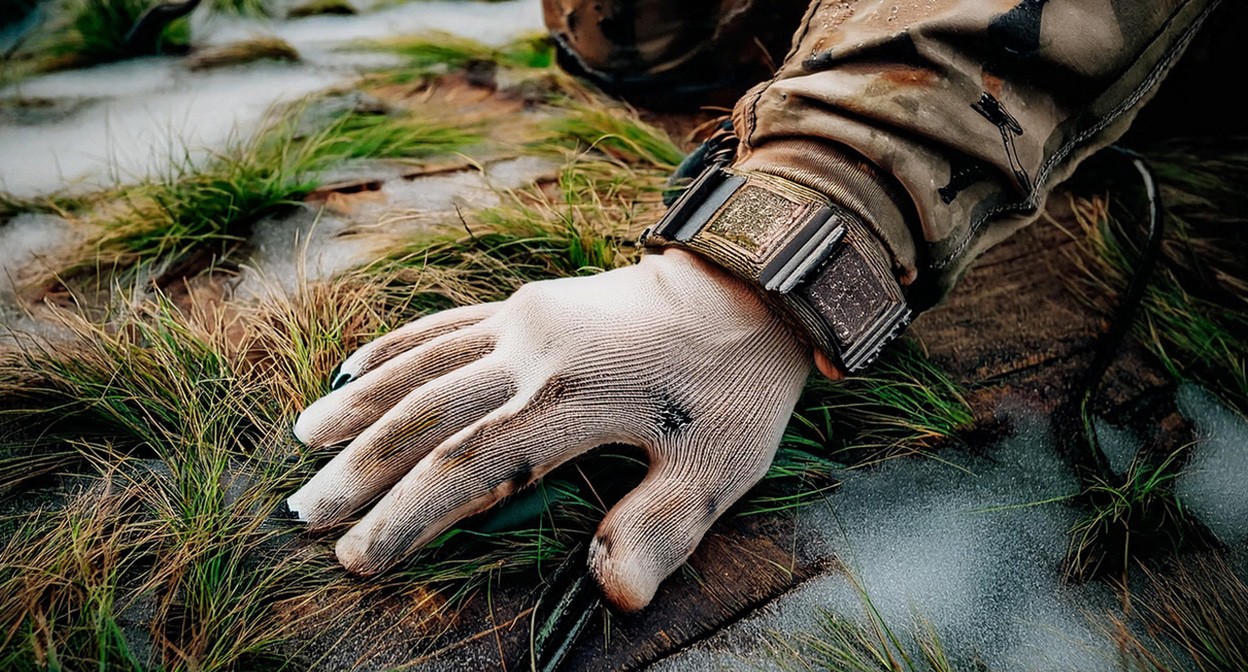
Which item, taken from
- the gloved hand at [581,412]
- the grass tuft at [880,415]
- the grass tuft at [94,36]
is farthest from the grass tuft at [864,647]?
the grass tuft at [94,36]

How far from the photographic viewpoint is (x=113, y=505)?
3.74 feet

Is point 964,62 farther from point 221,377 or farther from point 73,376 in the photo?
point 73,376

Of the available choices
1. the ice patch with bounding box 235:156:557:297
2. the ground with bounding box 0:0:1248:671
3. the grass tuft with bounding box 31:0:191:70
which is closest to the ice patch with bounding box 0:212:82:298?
the ground with bounding box 0:0:1248:671

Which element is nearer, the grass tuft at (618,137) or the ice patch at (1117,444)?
the ice patch at (1117,444)

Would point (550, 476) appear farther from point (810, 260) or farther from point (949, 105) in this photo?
point (949, 105)

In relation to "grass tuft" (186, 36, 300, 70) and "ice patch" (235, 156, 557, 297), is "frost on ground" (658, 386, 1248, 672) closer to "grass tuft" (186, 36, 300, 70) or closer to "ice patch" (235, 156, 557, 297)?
"ice patch" (235, 156, 557, 297)

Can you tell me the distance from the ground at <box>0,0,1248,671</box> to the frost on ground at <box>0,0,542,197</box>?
1cm

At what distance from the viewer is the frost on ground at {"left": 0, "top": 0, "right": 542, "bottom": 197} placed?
183 centimetres

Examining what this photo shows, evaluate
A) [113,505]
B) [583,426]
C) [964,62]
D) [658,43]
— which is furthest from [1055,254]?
[113,505]

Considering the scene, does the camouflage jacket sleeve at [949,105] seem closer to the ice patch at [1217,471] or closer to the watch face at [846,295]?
the watch face at [846,295]

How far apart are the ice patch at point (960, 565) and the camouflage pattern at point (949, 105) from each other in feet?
1.10

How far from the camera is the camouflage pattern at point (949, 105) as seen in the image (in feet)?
3.61

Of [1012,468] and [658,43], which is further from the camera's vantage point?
[658,43]

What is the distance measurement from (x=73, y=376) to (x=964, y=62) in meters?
1.46
